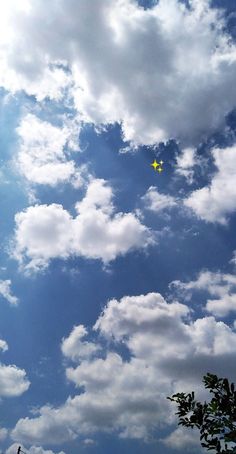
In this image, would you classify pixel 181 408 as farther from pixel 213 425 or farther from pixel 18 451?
pixel 18 451

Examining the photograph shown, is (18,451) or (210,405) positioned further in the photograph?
(18,451)

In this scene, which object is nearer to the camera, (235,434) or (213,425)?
(235,434)

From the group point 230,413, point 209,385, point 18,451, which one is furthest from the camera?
point 18,451

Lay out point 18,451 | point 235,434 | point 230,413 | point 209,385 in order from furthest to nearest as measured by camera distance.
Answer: point 18,451, point 209,385, point 230,413, point 235,434

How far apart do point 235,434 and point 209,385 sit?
1.55 meters

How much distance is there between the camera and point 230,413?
9867 mm

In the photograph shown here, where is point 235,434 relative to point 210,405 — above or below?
below

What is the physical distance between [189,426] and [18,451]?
70.6m

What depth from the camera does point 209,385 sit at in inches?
414

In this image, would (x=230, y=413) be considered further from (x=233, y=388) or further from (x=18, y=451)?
(x=18, y=451)

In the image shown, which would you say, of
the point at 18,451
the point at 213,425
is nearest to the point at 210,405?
the point at 213,425

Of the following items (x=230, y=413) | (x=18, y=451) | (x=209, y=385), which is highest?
(x=18, y=451)

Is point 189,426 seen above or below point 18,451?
below

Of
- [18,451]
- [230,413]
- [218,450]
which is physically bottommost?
[218,450]
